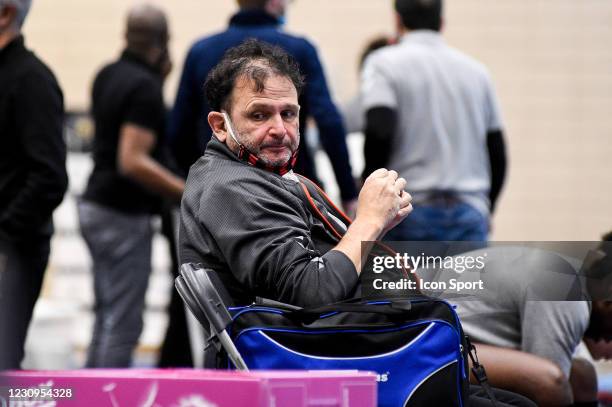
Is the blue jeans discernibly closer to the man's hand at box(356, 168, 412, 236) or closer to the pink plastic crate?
the man's hand at box(356, 168, 412, 236)

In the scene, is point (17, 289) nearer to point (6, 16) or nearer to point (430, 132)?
point (6, 16)

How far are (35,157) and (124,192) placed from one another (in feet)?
4.67

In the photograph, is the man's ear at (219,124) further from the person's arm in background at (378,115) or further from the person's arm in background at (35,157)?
the person's arm in background at (378,115)

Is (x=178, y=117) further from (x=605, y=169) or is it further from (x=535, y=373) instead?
(x=605, y=169)

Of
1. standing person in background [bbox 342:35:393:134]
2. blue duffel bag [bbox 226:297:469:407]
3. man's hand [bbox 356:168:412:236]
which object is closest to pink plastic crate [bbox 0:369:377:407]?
blue duffel bag [bbox 226:297:469:407]

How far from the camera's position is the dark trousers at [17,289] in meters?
3.84

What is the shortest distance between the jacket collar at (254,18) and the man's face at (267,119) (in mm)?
1882

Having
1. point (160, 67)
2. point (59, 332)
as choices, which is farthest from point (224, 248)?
point (59, 332)

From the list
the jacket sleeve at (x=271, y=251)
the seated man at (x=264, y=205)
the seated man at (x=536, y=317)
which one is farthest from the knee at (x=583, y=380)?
the jacket sleeve at (x=271, y=251)

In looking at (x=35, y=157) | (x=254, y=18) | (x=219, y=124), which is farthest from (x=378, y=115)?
(x=219, y=124)

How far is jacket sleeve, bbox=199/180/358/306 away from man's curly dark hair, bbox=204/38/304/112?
29 centimetres

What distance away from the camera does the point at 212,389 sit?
2.15 metres

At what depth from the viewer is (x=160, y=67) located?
5.47 metres

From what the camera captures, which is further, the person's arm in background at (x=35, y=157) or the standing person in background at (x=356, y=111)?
the standing person in background at (x=356, y=111)
